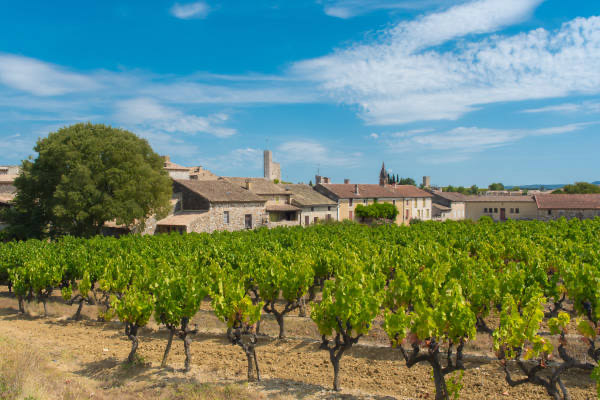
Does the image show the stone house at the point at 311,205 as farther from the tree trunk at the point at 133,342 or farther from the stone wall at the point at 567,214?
the tree trunk at the point at 133,342

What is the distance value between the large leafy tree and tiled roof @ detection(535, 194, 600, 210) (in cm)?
5587

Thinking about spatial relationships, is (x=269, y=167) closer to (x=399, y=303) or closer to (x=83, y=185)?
(x=83, y=185)

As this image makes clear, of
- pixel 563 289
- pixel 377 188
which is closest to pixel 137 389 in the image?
pixel 563 289

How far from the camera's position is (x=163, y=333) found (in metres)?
13.9

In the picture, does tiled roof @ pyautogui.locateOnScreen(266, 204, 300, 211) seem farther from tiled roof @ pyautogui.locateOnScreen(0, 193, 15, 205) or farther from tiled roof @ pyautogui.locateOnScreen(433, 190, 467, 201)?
tiled roof @ pyautogui.locateOnScreen(433, 190, 467, 201)

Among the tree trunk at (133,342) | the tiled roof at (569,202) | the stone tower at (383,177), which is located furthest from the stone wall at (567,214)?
the tree trunk at (133,342)

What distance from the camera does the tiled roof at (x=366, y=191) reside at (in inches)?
2103

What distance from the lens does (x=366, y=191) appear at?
57.6 metres

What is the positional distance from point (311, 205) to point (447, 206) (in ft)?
112

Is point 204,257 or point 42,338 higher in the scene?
point 204,257

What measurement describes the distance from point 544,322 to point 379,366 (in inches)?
265

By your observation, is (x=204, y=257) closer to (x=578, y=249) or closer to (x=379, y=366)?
(x=379, y=366)

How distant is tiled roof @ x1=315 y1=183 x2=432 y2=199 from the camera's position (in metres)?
53.4

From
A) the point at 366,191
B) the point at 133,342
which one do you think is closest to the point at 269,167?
the point at 366,191
